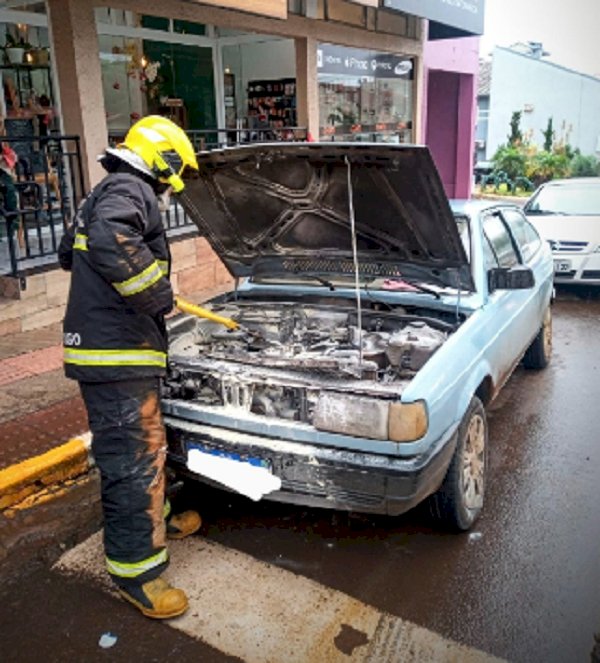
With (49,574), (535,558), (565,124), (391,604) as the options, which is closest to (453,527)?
(535,558)

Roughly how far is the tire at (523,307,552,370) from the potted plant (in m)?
6.83

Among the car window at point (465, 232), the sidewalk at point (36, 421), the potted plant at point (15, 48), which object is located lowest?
the sidewalk at point (36, 421)

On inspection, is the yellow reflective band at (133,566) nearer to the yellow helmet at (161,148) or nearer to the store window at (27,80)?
the yellow helmet at (161,148)

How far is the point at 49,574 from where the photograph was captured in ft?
10.5

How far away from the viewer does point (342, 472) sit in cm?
284

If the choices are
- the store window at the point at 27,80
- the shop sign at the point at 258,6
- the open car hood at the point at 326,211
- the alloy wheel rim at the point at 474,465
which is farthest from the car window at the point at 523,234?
the store window at the point at 27,80

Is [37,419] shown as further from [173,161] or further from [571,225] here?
[571,225]

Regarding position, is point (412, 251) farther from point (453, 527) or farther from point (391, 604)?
point (391, 604)

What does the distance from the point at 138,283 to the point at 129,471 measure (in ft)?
2.70

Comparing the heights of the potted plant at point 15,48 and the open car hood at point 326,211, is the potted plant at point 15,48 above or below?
above

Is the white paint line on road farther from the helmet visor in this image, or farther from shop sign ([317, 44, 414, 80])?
shop sign ([317, 44, 414, 80])

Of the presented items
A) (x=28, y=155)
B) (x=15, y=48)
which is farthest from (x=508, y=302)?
(x=15, y=48)

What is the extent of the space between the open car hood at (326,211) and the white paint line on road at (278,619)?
1.89 m

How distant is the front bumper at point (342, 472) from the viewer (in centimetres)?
279
